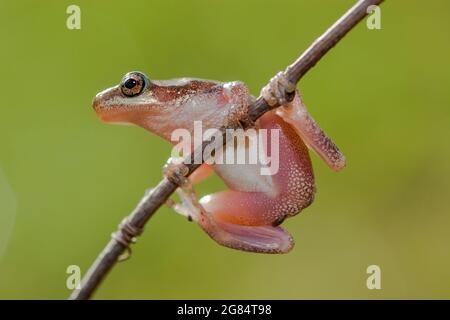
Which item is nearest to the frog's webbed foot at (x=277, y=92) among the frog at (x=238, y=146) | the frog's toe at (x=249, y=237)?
the frog at (x=238, y=146)

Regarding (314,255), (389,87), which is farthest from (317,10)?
(314,255)

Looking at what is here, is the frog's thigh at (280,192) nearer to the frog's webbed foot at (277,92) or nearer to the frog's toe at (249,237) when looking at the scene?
the frog's toe at (249,237)

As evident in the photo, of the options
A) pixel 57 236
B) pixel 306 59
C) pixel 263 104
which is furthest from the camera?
pixel 57 236

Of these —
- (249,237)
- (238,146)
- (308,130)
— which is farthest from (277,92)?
(249,237)

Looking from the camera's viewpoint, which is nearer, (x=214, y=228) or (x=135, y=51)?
(x=214, y=228)

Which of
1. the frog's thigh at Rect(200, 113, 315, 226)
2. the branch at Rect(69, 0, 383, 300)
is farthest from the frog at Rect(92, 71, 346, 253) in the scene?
the branch at Rect(69, 0, 383, 300)

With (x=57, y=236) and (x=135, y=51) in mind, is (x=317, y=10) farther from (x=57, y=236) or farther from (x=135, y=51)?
(x=57, y=236)
